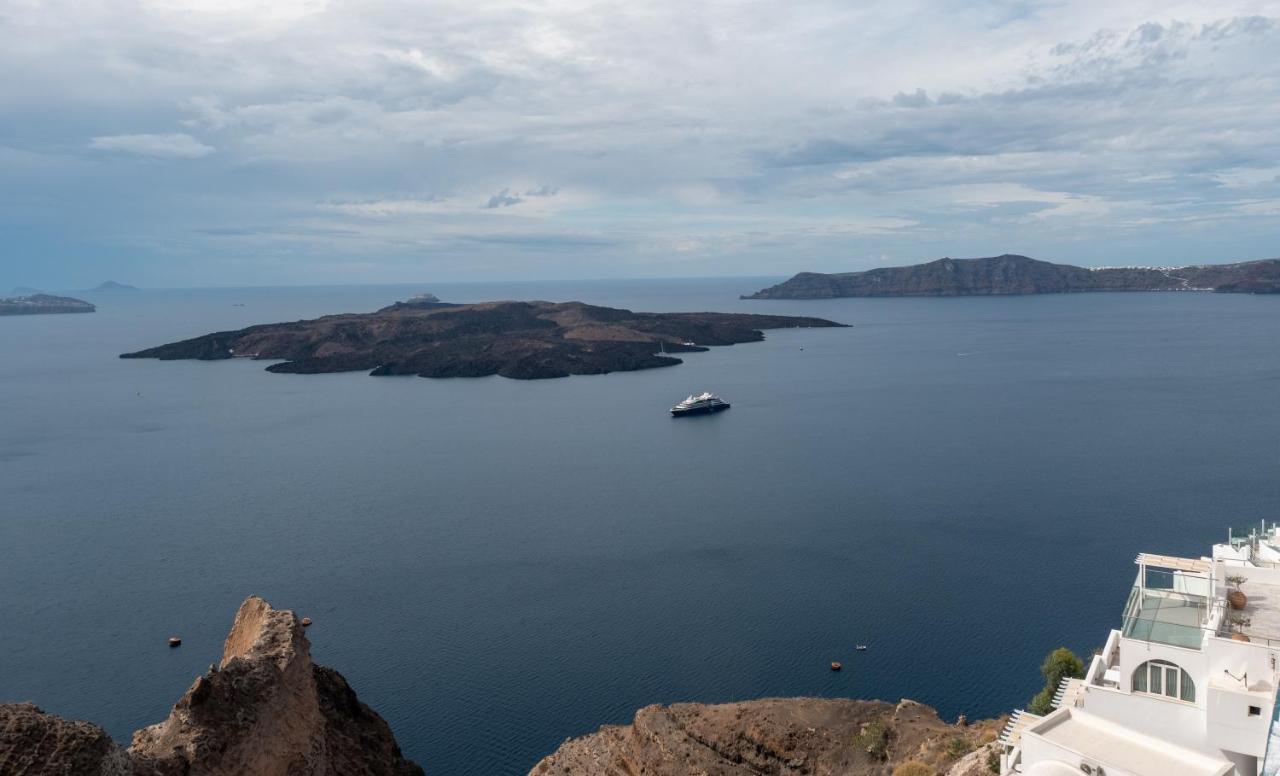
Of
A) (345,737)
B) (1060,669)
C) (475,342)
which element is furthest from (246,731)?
(475,342)

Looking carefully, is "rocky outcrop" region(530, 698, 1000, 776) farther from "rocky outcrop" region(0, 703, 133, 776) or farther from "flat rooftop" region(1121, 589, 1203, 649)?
"rocky outcrop" region(0, 703, 133, 776)

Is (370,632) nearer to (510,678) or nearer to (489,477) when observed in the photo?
(510,678)

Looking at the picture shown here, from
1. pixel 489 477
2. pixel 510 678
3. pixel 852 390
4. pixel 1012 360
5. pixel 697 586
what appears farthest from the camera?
pixel 1012 360

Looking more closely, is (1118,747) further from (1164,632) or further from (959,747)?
(959,747)

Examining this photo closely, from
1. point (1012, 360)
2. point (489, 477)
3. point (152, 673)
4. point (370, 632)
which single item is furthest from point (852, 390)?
point (152, 673)

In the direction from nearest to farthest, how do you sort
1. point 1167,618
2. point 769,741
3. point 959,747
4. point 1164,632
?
point 1164,632 < point 1167,618 < point 959,747 < point 769,741

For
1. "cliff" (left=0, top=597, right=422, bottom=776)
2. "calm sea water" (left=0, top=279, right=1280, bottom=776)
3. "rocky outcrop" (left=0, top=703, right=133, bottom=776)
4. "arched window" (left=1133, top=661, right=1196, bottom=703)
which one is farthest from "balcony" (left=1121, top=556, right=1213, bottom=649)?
"rocky outcrop" (left=0, top=703, right=133, bottom=776)
